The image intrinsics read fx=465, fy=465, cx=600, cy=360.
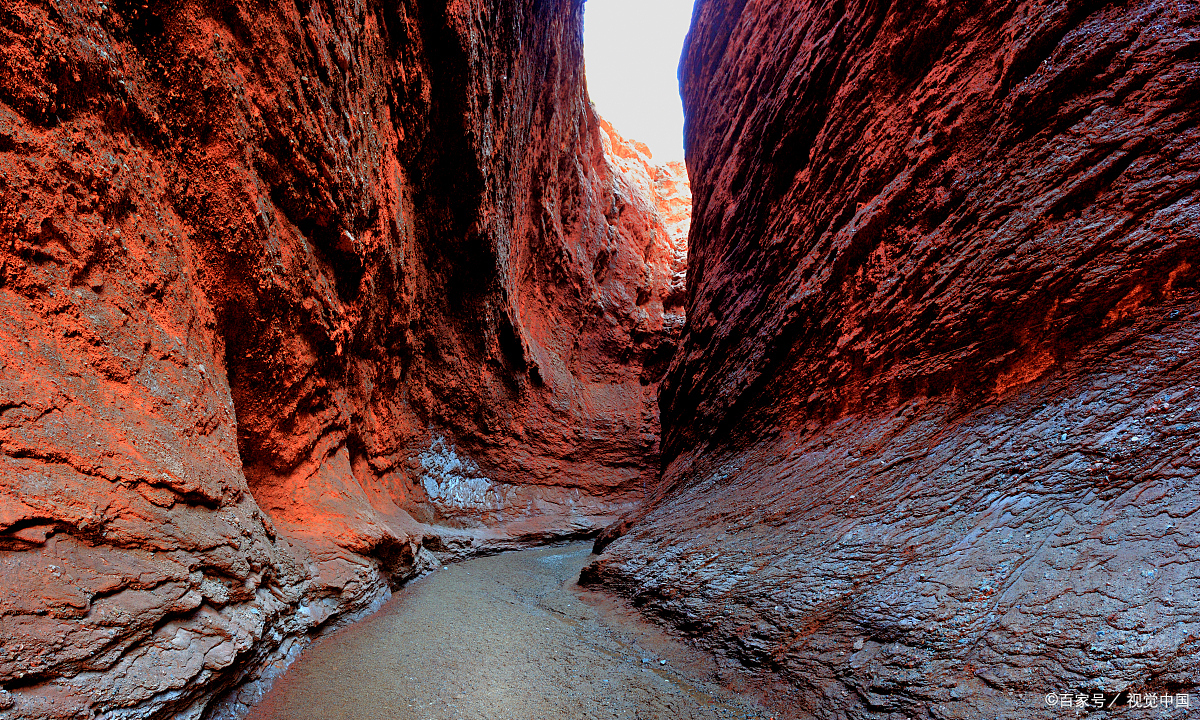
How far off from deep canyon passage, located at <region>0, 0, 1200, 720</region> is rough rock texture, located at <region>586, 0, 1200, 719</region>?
0.02m

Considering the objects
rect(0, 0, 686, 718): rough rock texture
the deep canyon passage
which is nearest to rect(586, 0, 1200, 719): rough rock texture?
the deep canyon passage

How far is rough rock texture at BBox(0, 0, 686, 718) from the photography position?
6.42 ft

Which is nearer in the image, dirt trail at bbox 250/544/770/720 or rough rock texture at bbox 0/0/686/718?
rough rock texture at bbox 0/0/686/718

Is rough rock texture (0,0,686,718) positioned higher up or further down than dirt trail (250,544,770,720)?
higher up

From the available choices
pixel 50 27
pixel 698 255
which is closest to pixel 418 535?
pixel 50 27

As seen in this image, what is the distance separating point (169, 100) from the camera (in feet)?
10.0

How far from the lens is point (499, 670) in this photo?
2887 millimetres

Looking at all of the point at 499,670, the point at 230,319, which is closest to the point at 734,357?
the point at 499,670

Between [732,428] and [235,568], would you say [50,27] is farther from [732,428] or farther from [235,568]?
[732,428]

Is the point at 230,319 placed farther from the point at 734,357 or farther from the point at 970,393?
the point at 970,393

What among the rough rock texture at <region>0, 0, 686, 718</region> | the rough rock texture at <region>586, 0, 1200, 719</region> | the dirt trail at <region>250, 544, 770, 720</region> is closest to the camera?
the rough rock texture at <region>0, 0, 686, 718</region>

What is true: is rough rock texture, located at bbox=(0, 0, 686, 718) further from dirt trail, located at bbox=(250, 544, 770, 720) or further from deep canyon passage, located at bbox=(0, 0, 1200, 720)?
dirt trail, located at bbox=(250, 544, 770, 720)

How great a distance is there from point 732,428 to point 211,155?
575cm

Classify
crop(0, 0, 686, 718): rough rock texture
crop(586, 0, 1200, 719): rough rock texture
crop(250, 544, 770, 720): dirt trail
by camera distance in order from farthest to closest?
crop(250, 544, 770, 720): dirt trail → crop(586, 0, 1200, 719): rough rock texture → crop(0, 0, 686, 718): rough rock texture
